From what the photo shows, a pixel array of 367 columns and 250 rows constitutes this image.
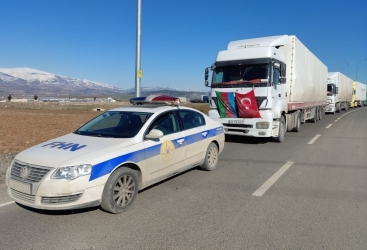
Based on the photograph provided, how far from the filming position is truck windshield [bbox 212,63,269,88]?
31.4 ft

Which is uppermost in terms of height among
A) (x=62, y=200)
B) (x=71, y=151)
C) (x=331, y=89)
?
(x=331, y=89)

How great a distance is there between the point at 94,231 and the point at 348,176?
5.17m

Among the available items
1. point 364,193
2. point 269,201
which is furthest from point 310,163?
point 269,201

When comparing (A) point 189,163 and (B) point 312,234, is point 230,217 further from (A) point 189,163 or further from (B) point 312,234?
(A) point 189,163

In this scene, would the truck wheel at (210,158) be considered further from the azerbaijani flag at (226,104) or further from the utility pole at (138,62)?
the utility pole at (138,62)

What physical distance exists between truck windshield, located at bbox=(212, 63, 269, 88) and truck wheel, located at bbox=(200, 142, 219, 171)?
362 centimetres

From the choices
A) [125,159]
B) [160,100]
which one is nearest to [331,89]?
[160,100]

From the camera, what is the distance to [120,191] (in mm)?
4320

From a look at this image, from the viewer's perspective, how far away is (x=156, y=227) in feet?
12.6

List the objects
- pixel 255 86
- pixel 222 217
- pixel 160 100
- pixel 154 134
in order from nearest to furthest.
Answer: pixel 222 217, pixel 154 134, pixel 160 100, pixel 255 86

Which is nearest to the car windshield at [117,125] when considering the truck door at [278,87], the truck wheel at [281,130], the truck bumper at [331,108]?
the truck door at [278,87]

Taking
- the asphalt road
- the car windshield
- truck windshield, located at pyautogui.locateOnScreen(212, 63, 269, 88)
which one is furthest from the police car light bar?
truck windshield, located at pyautogui.locateOnScreen(212, 63, 269, 88)

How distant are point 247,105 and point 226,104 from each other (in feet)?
2.50

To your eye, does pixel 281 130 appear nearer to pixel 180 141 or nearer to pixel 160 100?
pixel 160 100
